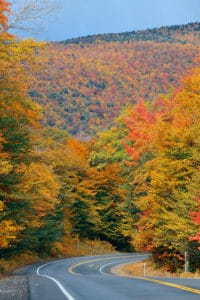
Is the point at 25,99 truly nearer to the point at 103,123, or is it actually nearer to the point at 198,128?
the point at 198,128

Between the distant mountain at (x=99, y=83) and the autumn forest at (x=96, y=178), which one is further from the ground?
the distant mountain at (x=99, y=83)

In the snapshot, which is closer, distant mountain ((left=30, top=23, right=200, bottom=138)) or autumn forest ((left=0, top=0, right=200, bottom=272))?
autumn forest ((left=0, top=0, right=200, bottom=272))

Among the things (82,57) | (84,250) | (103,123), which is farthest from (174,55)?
(84,250)

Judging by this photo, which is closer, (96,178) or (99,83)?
(96,178)

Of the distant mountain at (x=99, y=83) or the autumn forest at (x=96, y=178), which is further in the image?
the distant mountain at (x=99, y=83)

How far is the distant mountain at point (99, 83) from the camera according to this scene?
5674 inches

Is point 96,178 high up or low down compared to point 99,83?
down

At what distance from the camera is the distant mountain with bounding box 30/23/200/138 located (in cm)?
14412

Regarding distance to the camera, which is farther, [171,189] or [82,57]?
[82,57]

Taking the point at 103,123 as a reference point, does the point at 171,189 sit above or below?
below

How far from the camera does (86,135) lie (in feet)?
443

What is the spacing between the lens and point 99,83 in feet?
569

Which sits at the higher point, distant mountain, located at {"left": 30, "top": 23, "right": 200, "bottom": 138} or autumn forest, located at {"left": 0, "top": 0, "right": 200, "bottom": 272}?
distant mountain, located at {"left": 30, "top": 23, "right": 200, "bottom": 138}

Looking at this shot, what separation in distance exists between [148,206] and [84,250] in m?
29.3
